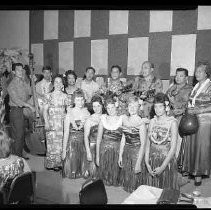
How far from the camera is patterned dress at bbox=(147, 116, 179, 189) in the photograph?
132 inches

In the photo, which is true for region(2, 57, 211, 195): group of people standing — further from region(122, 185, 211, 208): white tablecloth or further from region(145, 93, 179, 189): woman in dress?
region(122, 185, 211, 208): white tablecloth

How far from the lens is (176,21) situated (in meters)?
4.35

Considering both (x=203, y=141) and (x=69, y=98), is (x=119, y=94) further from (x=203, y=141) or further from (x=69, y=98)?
(x=203, y=141)

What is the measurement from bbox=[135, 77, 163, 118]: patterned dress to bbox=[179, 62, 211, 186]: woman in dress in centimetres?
46

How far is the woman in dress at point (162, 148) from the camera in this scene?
3336mm

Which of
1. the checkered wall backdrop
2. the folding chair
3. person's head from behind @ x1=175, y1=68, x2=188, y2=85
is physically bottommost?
the folding chair

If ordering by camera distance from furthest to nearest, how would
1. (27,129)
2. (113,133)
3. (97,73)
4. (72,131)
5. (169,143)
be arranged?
1. (97,73)
2. (27,129)
3. (72,131)
4. (113,133)
5. (169,143)

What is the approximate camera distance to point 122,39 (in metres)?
4.88

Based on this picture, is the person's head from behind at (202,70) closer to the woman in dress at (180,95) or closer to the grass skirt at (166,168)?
the woman in dress at (180,95)

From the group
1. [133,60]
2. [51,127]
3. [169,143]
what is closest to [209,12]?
[133,60]

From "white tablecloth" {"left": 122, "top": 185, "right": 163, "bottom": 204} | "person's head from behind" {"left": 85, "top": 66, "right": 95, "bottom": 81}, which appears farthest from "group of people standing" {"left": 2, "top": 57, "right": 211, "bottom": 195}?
"white tablecloth" {"left": 122, "top": 185, "right": 163, "bottom": 204}

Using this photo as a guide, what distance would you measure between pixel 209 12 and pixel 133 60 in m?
1.23

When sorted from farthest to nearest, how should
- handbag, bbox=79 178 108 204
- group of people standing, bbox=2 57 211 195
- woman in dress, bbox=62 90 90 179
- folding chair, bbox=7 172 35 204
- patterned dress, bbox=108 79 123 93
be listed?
1. patterned dress, bbox=108 79 123 93
2. woman in dress, bbox=62 90 90 179
3. group of people standing, bbox=2 57 211 195
4. folding chair, bbox=7 172 35 204
5. handbag, bbox=79 178 108 204

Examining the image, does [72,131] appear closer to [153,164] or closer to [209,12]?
[153,164]
